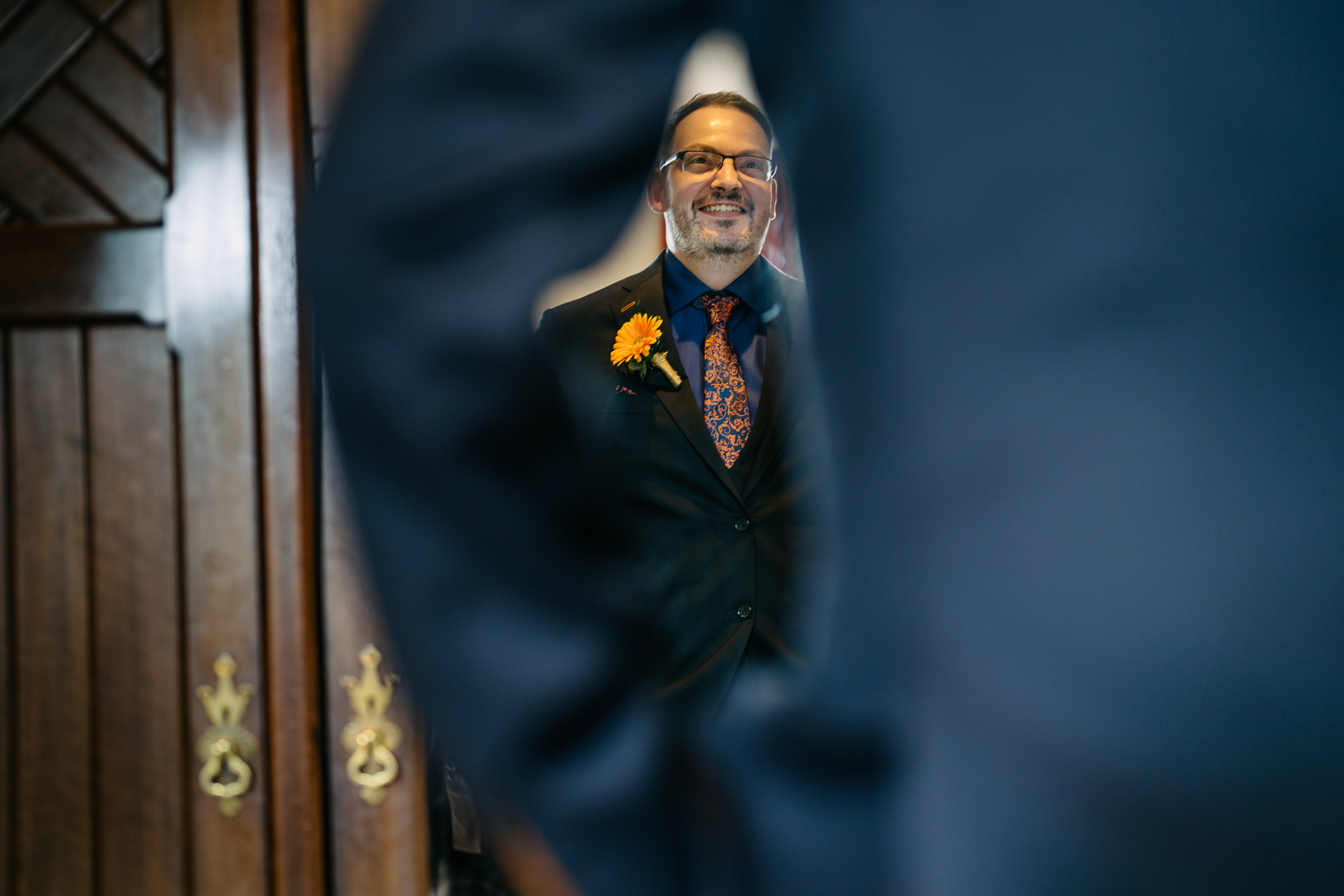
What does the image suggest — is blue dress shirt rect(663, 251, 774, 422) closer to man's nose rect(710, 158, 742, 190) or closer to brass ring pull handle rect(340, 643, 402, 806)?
man's nose rect(710, 158, 742, 190)

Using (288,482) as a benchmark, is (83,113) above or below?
above

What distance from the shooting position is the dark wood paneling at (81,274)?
637 mm

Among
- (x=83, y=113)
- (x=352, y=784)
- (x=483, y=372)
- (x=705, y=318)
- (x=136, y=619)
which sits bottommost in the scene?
(x=352, y=784)

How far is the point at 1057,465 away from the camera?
194 millimetres

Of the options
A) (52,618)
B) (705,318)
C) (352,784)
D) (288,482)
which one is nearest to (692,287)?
(705,318)

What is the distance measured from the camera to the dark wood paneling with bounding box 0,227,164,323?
64 cm

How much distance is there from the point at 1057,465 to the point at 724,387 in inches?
16.9

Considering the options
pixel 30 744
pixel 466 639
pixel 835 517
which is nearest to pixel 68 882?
pixel 30 744

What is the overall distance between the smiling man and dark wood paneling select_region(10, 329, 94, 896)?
1.61ft

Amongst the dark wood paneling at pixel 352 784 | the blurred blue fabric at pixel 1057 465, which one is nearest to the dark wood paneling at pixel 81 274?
the dark wood paneling at pixel 352 784

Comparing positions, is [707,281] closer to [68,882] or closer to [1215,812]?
[1215,812]

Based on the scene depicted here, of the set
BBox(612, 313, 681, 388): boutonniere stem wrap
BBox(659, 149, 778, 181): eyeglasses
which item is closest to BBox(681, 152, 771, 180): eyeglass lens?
BBox(659, 149, 778, 181): eyeglasses

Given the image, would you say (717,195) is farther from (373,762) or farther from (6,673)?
(6,673)

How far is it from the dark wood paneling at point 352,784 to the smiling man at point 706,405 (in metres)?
0.24
